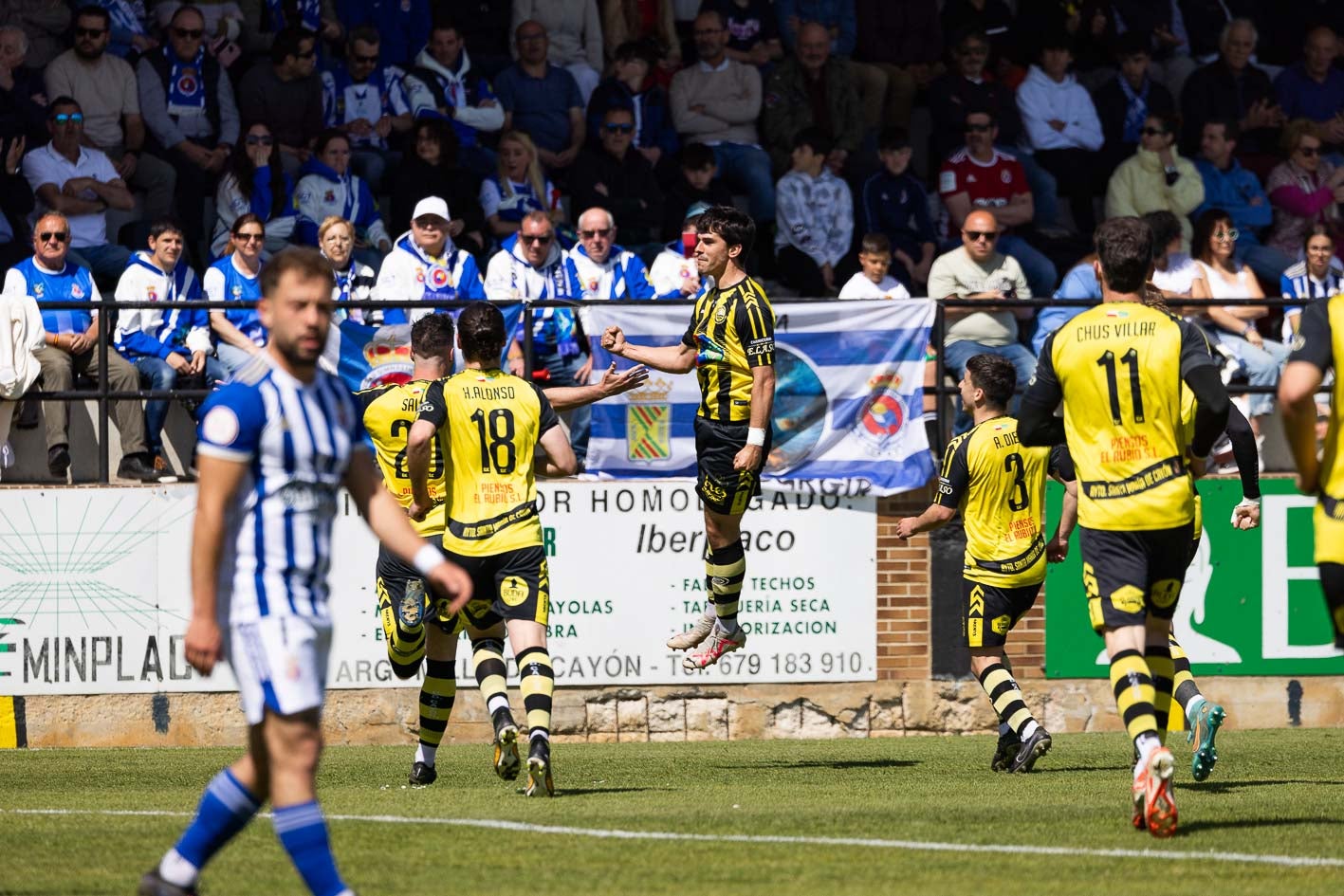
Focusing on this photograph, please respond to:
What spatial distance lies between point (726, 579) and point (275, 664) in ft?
19.9

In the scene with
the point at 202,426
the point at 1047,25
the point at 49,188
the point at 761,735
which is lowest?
the point at 761,735

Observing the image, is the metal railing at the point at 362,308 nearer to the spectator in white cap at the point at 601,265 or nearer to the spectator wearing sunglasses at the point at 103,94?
the spectator in white cap at the point at 601,265

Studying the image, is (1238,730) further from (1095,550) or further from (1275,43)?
(1275,43)

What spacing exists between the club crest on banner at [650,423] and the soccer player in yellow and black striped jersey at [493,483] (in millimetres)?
4408

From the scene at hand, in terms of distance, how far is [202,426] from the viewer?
597cm

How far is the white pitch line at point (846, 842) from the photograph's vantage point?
7324mm

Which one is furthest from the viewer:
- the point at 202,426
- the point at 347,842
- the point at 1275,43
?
the point at 1275,43

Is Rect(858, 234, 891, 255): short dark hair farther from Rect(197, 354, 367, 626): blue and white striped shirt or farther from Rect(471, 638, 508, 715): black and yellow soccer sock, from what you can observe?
Rect(197, 354, 367, 626): blue and white striped shirt

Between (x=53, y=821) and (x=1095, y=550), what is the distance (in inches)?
179

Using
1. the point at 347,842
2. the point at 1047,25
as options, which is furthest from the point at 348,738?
the point at 1047,25

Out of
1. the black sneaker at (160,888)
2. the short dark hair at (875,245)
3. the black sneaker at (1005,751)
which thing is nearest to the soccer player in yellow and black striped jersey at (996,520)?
the black sneaker at (1005,751)

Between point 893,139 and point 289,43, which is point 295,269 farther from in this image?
point 893,139

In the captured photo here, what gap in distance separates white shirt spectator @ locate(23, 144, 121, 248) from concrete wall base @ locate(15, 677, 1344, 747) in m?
3.62

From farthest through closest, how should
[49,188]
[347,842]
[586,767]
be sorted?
1. [49,188]
2. [586,767]
3. [347,842]
